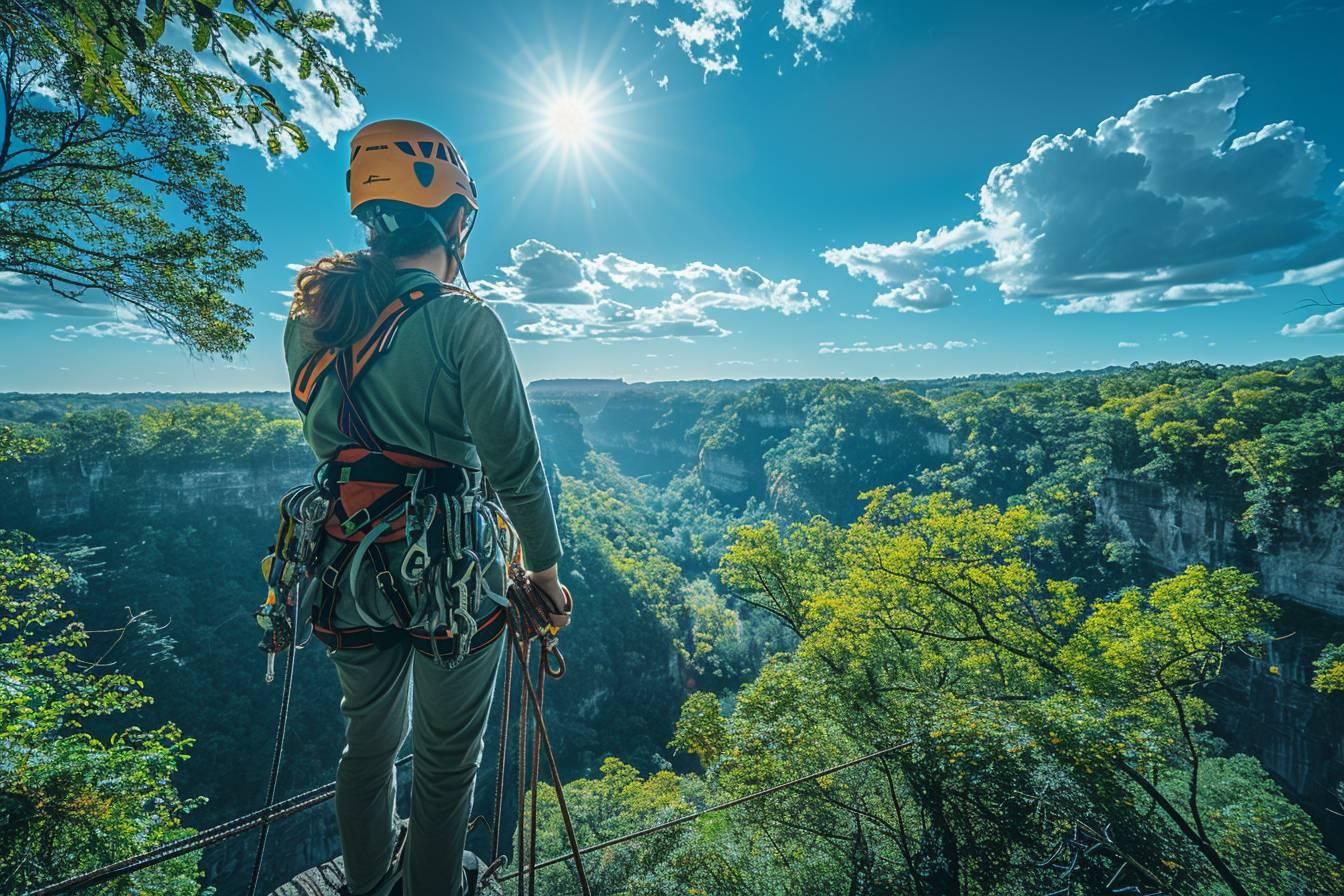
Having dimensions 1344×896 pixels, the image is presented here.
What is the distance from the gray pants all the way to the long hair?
1.07m

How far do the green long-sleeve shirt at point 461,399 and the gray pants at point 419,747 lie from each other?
1.77 ft

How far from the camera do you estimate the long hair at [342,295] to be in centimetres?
162

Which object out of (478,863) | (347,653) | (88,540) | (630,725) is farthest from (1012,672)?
(88,540)

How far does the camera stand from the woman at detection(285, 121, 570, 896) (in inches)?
63.7

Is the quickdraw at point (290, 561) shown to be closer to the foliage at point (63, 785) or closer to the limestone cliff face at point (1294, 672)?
the foliage at point (63, 785)

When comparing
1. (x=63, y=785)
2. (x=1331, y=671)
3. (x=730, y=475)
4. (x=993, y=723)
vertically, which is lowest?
(x=730, y=475)

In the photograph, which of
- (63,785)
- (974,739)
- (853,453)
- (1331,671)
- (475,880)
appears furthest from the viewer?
(853,453)

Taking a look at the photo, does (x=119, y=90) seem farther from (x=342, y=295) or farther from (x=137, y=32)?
(x=342, y=295)

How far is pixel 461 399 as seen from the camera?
1638 mm

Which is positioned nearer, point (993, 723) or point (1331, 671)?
point (993, 723)

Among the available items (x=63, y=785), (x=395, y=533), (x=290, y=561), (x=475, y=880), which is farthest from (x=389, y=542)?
(x=63, y=785)

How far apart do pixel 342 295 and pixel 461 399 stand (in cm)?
49

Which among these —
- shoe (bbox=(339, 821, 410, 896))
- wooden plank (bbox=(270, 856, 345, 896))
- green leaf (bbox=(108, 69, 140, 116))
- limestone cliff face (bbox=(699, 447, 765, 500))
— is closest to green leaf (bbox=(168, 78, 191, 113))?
green leaf (bbox=(108, 69, 140, 116))

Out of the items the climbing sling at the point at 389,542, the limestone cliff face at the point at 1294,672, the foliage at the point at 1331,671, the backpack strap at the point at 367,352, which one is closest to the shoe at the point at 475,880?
the climbing sling at the point at 389,542
